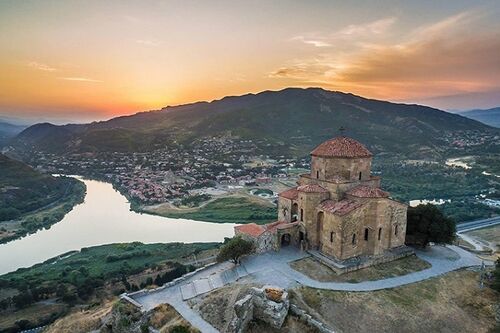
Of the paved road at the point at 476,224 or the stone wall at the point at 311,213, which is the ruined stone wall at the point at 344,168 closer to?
the stone wall at the point at 311,213

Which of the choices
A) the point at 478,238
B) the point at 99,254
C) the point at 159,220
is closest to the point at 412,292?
the point at 478,238

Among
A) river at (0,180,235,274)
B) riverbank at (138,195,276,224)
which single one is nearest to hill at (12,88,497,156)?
riverbank at (138,195,276,224)

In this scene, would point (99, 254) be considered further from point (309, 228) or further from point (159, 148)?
point (159, 148)

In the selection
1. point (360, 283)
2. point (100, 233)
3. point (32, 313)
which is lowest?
point (100, 233)

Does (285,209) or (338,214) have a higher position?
(338,214)

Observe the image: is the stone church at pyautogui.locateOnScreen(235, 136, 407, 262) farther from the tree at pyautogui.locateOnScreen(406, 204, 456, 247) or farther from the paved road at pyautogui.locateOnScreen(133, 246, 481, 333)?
the tree at pyautogui.locateOnScreen(406, 204, 456, 247)

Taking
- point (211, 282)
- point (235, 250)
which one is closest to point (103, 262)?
point (235, 250)

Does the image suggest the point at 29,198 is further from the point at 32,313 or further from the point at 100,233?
the point at 32,313
